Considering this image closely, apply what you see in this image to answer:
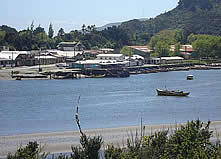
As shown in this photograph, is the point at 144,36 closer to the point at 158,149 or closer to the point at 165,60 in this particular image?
the point at 165,60

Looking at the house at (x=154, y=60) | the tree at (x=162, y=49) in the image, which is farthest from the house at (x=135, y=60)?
the tree at (x=162, y=49)

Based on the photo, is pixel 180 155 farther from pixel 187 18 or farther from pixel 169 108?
pixel 187 18

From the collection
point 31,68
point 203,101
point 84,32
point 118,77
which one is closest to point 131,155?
point 203,101

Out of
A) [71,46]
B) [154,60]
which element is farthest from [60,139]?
[71,46]

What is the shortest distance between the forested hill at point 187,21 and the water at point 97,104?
233ft

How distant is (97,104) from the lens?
32.2 m

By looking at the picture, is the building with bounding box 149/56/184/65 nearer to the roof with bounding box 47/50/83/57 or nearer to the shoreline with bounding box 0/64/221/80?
the shoreline with bounding box 0/64/221/80

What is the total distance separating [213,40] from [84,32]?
26.6 metres

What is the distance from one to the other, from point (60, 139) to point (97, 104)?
39.7ft

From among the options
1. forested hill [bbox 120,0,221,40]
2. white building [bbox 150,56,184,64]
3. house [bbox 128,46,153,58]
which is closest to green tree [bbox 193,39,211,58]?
white building [bbox 150,56,184,64]

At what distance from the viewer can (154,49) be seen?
7800 centimetres

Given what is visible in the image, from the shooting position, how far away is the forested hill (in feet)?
420

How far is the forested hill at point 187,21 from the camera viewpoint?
12800cm

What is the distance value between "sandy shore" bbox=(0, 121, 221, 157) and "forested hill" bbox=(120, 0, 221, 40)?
94.1m
